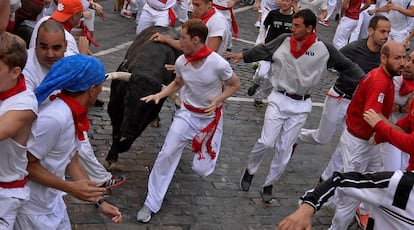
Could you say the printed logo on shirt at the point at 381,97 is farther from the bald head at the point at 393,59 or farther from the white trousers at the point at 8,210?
the white trousers at the point at 8,210

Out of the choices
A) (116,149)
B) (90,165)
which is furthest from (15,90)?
(116,149)

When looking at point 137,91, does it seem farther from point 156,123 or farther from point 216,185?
point 156,123

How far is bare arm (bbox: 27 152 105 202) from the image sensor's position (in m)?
3.86

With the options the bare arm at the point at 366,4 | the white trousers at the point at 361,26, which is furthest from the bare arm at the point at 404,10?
the white trousers at the point at 361,26

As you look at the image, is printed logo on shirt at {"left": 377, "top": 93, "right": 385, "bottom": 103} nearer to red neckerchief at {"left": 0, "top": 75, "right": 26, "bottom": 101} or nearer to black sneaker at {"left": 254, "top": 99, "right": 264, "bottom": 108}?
red neckerchief at {"left": 0, "top": 75, "right": 26, "bottom": 101}

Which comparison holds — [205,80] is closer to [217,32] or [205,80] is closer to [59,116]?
[217,32]

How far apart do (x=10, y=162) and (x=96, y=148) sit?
4144 millimetres

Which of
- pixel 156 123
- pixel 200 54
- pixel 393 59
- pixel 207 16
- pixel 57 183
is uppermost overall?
pixel 393 59

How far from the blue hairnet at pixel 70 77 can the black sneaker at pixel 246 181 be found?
3.58 m

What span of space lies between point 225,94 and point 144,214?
4.88ft

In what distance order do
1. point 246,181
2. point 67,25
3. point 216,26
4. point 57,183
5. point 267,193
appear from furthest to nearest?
point 216,26, point 246,181, point 267,193, point 67,25, point 57,183

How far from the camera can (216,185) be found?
7359mm

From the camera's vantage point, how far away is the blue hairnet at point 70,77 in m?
3.87

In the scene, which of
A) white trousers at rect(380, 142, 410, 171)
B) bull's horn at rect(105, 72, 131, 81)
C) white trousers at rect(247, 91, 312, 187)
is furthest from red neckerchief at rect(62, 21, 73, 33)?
white trousers at rect(380, 142, 410, 171)
